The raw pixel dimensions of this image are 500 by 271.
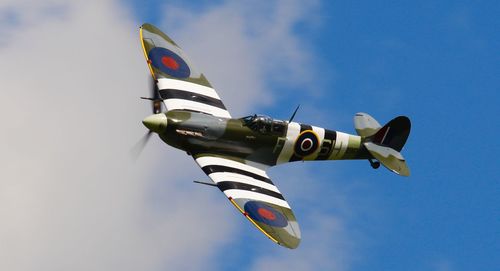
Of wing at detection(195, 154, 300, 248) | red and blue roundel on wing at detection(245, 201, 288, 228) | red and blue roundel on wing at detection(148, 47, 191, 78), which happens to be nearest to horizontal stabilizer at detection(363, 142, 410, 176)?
wing at detection(195, 154, 300, 248)

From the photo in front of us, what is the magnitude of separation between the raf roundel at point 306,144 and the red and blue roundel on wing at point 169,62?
544 centimetres

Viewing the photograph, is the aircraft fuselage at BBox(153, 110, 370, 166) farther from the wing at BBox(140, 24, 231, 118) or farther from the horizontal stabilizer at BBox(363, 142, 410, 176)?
the wing at BBox(140, 24, 231, 118)

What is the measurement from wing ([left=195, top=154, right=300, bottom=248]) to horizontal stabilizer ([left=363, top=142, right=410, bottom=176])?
5.01 m

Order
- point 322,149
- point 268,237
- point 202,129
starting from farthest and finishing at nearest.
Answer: point 322,149 → point 202,129 → point 268,237

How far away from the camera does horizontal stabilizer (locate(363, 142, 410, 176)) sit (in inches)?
1764

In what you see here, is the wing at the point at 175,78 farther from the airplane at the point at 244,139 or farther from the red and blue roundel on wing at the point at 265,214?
the red and blue roundel on wing at the point at 265,214

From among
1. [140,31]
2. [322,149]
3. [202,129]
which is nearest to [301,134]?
[322,149]

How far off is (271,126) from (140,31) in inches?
302

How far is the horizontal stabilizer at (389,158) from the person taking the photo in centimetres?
4481

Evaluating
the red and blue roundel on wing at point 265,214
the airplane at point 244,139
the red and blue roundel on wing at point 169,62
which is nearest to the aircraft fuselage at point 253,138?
the airplane at point 244,139

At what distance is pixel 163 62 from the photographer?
4597 centimetres

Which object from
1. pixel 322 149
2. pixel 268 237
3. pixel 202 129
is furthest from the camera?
pixel 322 149

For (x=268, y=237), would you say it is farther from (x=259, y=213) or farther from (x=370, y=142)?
(x=370, y=142)

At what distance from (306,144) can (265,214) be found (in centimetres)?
520
